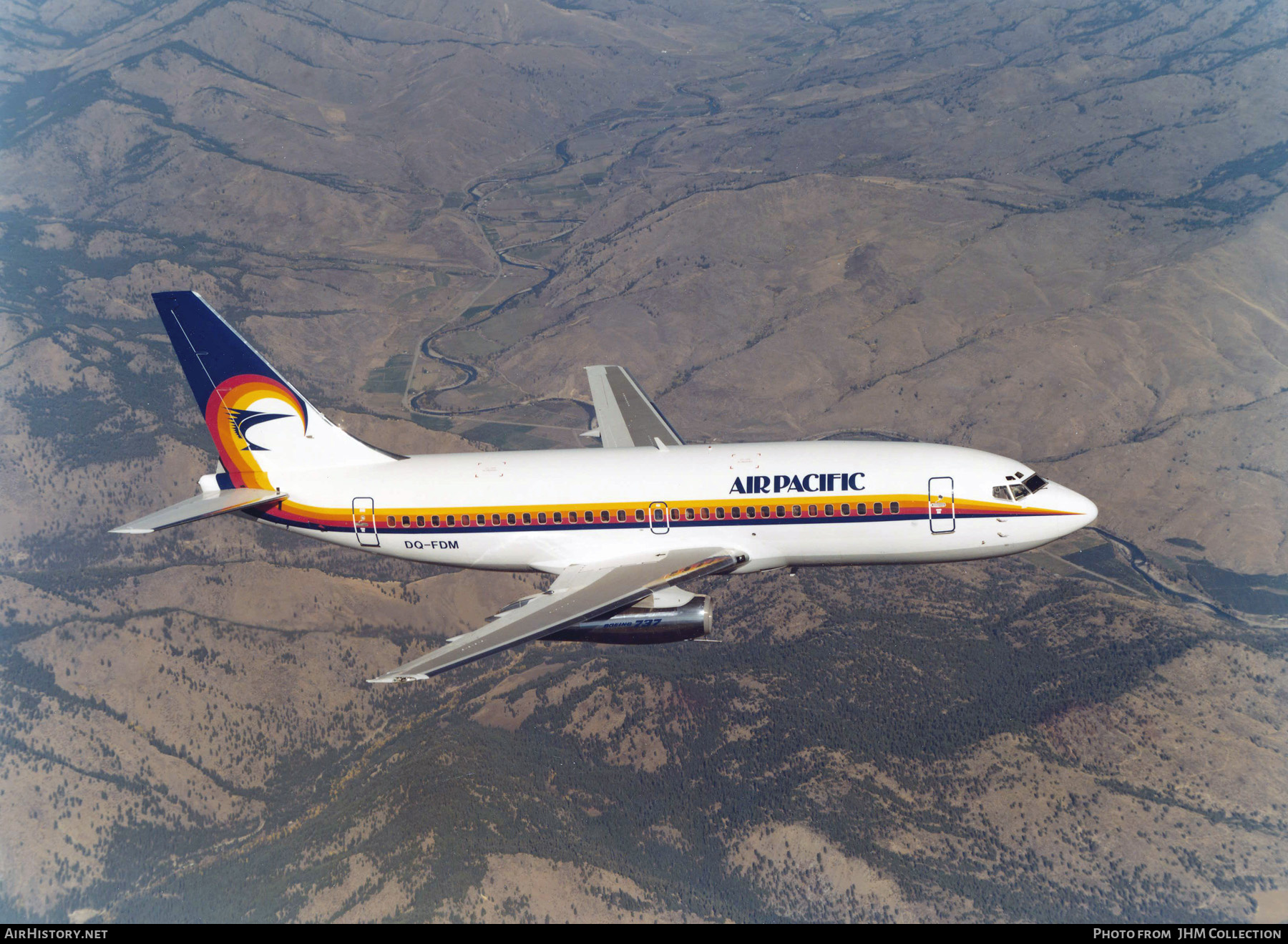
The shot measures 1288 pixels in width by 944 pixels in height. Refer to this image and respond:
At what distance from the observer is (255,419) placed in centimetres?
6662

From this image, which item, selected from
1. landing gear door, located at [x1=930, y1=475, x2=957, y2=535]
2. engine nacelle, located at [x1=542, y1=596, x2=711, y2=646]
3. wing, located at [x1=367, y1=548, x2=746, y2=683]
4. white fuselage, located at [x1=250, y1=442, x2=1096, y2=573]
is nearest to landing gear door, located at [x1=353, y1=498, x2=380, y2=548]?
white fuselage, located at [x1=250, y1=442, x2=1096, y2=573]

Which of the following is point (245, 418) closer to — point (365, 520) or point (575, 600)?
point (365, 520)

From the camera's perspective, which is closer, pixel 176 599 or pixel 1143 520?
pixel 176 599

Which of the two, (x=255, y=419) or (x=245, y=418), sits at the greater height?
(x=245, y=418)

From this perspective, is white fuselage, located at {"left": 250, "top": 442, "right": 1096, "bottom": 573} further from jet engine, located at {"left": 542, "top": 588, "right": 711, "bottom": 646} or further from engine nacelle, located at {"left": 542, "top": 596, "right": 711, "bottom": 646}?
engine nacelle, located at {"left": 542, "top": 596, "right": 711, "bottom": 646}

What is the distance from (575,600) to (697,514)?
31.6ft

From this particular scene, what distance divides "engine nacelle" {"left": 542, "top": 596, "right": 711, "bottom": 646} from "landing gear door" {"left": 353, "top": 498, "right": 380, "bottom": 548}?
15338 mm

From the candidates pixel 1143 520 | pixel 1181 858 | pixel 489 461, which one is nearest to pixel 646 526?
pixel 489 461

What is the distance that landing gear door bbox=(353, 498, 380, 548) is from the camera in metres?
64.9

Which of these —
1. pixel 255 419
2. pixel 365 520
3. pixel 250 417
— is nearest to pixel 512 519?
pixel 365 520

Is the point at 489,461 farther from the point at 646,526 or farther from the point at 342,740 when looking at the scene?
the point at 342,740

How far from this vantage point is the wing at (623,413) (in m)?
74.2

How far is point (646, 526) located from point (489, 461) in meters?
11.4

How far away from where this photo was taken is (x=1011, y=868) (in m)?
95.4
